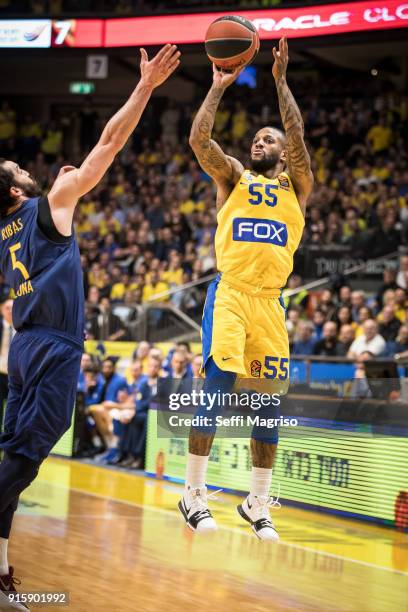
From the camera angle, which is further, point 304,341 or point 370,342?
point 304,341

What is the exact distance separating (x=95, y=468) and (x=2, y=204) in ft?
26.4

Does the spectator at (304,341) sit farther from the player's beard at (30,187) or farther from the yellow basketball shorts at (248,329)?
the player's beard at (30,187)

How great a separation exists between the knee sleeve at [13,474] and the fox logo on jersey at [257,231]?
6.13 ft

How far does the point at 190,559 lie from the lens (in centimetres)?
812

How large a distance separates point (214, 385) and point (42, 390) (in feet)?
3.66

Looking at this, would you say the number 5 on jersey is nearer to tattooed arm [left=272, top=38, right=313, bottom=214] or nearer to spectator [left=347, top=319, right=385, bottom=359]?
tattooed arm [left=272, top=38, right=313, bottom=214]

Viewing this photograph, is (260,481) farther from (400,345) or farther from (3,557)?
(400,345)

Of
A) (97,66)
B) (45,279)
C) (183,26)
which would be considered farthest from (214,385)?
(97,66)

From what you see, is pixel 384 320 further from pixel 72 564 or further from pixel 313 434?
pixel 72 564

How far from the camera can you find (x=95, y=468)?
13.3 m

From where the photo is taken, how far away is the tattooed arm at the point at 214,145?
595 cm

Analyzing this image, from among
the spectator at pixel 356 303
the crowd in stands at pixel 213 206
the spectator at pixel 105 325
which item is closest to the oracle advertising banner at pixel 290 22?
the crowd in stands at pixel 213 206

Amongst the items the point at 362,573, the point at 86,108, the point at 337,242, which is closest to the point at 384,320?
the point at 337,242

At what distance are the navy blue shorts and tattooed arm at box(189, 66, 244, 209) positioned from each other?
56.5 inches
